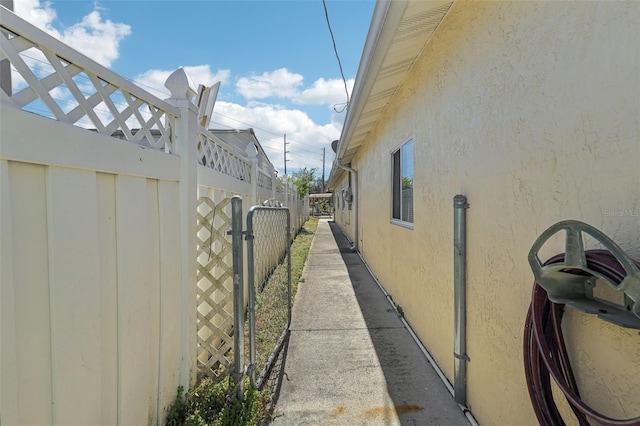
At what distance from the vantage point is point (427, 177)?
3113 mm

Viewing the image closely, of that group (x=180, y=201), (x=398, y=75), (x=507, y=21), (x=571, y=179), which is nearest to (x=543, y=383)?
(x=571, y=179)

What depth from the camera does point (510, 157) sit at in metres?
1.72

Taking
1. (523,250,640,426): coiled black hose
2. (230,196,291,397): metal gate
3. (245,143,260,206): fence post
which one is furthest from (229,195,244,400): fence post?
(245,143,260,206): fence post

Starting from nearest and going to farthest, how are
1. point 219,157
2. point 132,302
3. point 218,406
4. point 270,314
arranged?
point 132,302
point 218,406
point 219,157
point 270,314

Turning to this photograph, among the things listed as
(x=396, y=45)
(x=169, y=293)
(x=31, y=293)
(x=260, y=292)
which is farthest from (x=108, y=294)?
(x=396, y=45)

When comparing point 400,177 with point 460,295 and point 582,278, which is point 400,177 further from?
point 582,278

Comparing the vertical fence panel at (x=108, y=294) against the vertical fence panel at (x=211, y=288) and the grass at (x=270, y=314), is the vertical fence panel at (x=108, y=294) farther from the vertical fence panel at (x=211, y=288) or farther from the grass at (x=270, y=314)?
the grass at (x=270, y=314)

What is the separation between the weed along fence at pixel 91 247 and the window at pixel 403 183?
257 cm

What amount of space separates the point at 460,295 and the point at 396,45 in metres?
2.18

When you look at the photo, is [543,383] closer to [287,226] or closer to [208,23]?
[287,226]

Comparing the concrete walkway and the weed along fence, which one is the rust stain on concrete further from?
the weed along fence

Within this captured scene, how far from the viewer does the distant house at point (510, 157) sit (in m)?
1.11

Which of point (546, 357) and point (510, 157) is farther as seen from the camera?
point (510, 157)

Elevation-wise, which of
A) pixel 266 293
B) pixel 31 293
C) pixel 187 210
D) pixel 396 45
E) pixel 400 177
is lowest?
pixel 266 293
